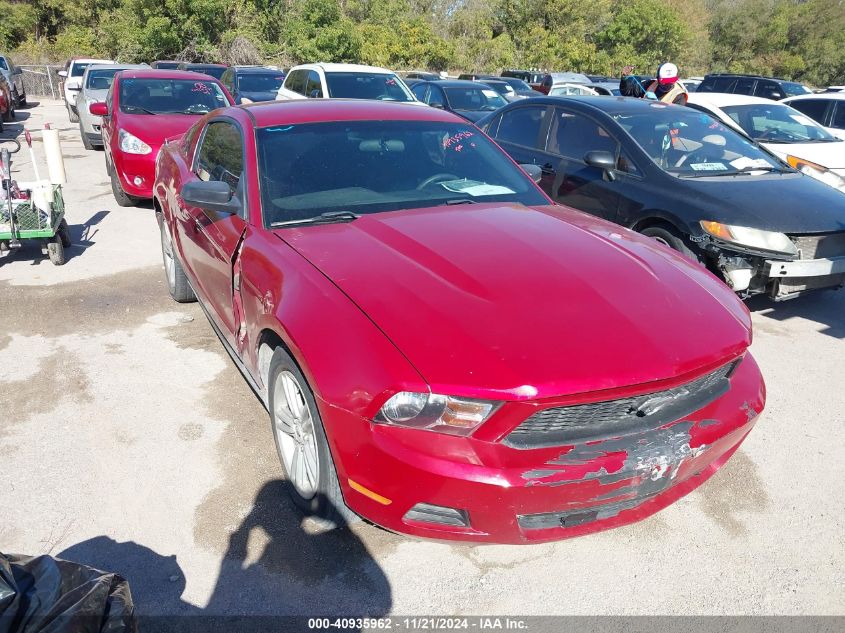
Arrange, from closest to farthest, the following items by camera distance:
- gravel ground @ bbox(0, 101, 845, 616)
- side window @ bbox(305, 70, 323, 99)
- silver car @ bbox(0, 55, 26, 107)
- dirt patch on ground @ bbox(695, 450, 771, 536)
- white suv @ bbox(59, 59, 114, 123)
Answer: gravel ground @ bbox(0, 101, 845, 616) < dirt patch on ground @ bbox(695, 450, 771, 536) < side window @ bbox(305, 70, 323, 99) < white suv @ bbox(59, 59, 114, 123) < silver car @ bbox(0, 55, 26, 107)

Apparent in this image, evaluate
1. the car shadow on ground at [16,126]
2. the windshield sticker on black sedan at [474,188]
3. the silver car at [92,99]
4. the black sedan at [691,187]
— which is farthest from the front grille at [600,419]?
the car shadow on ground at [16,126]

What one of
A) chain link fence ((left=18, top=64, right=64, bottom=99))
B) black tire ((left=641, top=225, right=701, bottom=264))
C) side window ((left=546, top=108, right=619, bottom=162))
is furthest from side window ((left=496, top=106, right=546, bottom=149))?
chain link fence ((left=18, top=64, right=64, bottom=99))

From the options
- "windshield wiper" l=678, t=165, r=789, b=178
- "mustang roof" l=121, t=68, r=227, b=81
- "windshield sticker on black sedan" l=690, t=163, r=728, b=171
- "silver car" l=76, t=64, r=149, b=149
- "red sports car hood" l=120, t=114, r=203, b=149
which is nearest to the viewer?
"windshield wiper" l=678, t=165, r=789, b=178

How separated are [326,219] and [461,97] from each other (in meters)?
10.5

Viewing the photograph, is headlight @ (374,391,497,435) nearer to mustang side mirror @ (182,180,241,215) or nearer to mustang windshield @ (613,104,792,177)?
mustang side mirror @ (182,180,241,215)

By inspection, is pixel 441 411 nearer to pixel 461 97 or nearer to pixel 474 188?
pixel 474 188

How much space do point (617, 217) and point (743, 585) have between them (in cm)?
371

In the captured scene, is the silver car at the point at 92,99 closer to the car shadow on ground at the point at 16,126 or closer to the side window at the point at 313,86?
the car shadow on ground at the point at 16,126

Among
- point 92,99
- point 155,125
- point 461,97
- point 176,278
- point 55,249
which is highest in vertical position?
point 155,125

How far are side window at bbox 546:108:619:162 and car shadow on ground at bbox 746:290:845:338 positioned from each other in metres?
1.85

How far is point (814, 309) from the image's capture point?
228 inches

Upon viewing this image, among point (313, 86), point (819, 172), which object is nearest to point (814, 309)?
point (819, 172)

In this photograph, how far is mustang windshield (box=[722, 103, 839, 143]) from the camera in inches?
349

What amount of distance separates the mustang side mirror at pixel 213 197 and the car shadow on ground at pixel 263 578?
1525 millimetres
